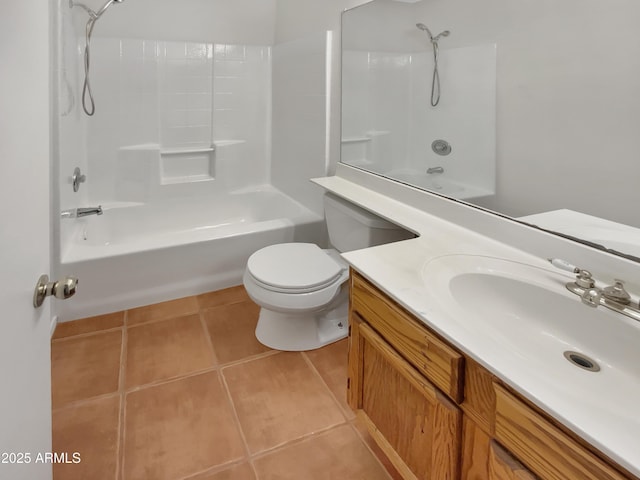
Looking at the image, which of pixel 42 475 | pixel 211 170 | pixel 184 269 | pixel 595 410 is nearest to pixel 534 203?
pixel 595 410

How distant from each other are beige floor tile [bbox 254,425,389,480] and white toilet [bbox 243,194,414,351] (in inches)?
21.8

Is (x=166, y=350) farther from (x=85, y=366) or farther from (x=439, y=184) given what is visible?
(x=439, y=184)

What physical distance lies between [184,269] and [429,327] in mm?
1907

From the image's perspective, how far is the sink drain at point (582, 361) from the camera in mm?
873

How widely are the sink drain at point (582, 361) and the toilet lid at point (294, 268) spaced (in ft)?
3.56

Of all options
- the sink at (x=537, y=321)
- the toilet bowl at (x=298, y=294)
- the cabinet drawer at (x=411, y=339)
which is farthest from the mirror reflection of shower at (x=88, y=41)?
the sink at (x=537, y=321)

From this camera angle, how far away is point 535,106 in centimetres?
132

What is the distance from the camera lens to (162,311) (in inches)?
94.2

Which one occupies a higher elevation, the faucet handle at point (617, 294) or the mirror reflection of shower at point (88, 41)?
the mirror reflection of shower at point (88, 41)

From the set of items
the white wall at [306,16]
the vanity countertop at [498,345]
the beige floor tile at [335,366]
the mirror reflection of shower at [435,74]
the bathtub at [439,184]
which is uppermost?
the white wall at [306,16]

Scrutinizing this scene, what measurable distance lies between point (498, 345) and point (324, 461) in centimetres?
92

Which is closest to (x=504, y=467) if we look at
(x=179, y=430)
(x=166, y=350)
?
(x=179, y=430)

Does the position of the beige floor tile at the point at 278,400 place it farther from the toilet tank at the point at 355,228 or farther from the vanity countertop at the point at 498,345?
the vanity countertop at the point at 498,345

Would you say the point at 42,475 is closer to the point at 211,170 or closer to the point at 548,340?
the point at 548,340
